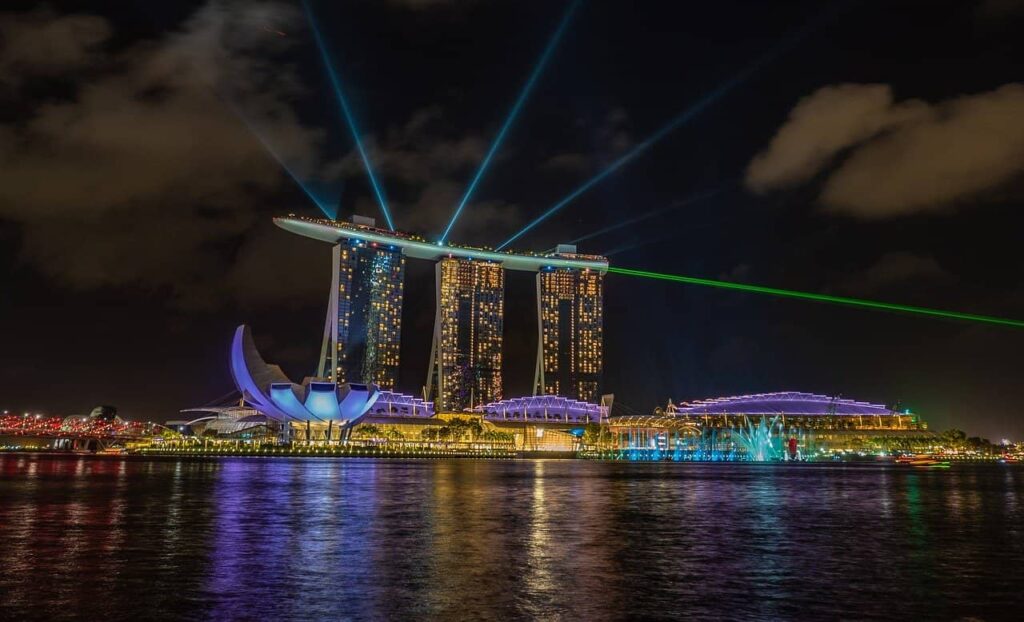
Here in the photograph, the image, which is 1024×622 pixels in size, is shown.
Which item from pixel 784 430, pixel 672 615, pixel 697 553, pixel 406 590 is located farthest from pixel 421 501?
pixel 784 430

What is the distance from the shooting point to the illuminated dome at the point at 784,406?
16700 cm

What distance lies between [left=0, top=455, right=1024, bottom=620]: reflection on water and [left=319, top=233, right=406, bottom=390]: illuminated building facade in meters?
122

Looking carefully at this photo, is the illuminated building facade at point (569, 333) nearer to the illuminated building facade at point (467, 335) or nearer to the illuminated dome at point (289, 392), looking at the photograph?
the illuminated building facade at point (467, 335)

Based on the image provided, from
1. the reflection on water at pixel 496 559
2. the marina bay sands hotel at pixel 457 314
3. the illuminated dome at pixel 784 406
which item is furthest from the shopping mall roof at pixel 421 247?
the reflection on water at pixel 496 559

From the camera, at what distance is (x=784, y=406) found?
16750 centimetres

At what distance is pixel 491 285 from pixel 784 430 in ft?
228

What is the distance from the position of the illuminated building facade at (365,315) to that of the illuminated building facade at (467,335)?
13.3 m

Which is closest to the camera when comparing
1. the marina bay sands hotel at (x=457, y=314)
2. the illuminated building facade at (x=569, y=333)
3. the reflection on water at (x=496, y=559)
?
the reflection on water at (x=496, y=559)

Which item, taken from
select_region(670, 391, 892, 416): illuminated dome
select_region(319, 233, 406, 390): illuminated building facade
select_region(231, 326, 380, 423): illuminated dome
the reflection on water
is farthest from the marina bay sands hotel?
the reflection on water

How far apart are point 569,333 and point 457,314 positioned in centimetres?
2635

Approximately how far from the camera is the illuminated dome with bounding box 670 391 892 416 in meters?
167

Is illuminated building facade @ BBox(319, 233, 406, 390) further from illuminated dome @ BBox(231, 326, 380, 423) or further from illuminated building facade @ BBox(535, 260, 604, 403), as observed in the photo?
illuminated dome @ BBox(231, 326, 380, 423)

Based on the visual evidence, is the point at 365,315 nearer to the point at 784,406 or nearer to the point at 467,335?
the point at 467,335

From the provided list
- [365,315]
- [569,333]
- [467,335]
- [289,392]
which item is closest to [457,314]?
[467,335]
